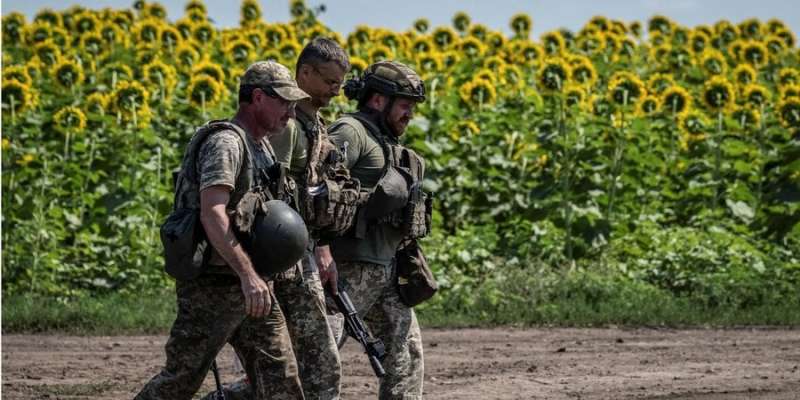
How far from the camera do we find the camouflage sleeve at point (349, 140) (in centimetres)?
705

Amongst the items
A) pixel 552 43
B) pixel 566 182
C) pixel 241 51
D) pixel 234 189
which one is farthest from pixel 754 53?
pixel 234 189

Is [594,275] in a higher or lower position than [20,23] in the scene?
lower

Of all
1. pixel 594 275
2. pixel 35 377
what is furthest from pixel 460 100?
pixel 35 377

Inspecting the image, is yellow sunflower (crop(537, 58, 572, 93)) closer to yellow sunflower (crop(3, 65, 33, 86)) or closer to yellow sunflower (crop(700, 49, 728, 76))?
yellow sunflower (crop(700, 49, 728, 76))

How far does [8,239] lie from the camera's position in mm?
13961

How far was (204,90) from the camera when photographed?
1534 cm

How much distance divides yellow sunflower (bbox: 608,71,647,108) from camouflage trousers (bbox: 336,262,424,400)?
8.90 metres

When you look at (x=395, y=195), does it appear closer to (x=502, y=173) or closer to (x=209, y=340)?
(x=209, y=340)

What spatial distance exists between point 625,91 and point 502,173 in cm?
161

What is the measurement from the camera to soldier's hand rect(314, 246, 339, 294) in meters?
6.76

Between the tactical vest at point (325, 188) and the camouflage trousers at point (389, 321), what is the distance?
28 cm

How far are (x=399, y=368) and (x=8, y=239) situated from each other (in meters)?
7.79

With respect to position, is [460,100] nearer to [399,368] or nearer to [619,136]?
[619,136]

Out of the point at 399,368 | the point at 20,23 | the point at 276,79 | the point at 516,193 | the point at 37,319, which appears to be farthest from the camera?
the point at 20,23
